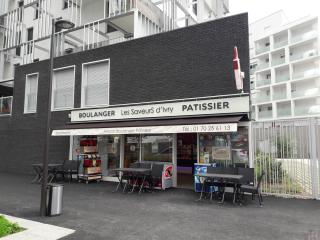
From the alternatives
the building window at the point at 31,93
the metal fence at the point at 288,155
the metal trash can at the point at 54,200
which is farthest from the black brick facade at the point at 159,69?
the metal trash can at the point at 54,200

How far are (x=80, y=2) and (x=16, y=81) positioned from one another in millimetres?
6651

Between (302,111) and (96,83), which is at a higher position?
(302,111)

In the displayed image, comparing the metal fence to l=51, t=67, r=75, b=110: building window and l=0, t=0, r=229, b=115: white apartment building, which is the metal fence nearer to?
l=0, t=0, r=229, b=115: white apartment building

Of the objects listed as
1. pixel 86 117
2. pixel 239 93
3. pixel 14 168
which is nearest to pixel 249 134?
→ pixel 239 93

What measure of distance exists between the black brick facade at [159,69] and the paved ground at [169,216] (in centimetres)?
428

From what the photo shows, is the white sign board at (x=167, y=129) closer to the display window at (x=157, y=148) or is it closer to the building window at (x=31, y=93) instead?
the display window at (x=157, y=148)

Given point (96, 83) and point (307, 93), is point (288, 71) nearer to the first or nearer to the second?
point (307, 93)

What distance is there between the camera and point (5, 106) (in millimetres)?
18062

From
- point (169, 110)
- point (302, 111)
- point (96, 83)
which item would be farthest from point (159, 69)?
point (302, 111)

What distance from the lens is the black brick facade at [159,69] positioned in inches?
405

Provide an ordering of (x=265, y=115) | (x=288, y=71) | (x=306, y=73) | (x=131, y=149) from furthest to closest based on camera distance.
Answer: (x=265, y=115), (x=288, y=71), (x=306, y=73), (x=131, y=149)

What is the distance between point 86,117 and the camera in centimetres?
1315

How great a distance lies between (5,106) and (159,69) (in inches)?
475

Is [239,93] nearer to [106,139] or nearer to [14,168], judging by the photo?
[106,139]
